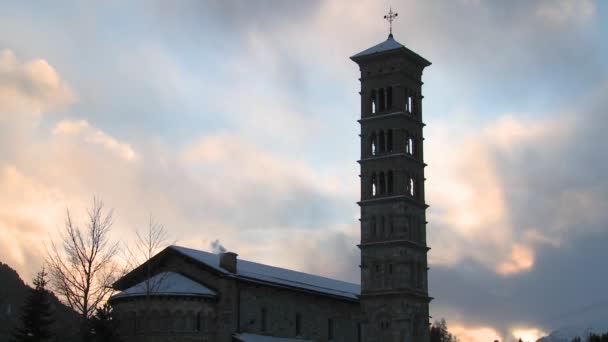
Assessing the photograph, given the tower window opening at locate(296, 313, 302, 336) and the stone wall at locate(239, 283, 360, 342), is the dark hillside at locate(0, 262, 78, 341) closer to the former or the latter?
the stone wall at locate(239, 283, 360, 342)

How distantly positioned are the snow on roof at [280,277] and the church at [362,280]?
180 millimetres

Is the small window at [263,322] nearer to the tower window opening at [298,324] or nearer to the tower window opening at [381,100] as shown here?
the tower window opening at [298,324]

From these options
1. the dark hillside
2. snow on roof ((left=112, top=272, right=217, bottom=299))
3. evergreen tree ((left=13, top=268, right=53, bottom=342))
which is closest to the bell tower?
snow on roof ((left=112, top=272, right=217, bottom=299))

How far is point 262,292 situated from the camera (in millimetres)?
70625

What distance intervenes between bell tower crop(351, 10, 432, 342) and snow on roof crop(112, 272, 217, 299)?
15348mm

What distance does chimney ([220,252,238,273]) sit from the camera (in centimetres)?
6800

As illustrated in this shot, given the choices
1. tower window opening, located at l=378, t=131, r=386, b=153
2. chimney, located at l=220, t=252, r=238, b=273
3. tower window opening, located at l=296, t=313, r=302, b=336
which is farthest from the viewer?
tower window opening, located at l=378, t=131, r=386, b=153

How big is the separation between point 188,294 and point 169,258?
6435mm

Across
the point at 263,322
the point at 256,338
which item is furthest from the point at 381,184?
the point at 256,338

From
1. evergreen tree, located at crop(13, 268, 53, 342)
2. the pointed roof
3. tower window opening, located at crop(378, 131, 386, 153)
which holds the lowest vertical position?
evergreen tree, located at crop(13, 268, 53, 342)

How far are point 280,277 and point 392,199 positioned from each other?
36.1 ft

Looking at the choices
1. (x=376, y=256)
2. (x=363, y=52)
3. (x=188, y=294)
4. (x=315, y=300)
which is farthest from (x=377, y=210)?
(x=188, y=294)

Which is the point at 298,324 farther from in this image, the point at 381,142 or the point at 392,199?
the point at 381,142

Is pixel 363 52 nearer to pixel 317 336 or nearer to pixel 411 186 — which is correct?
pixel 411 186
